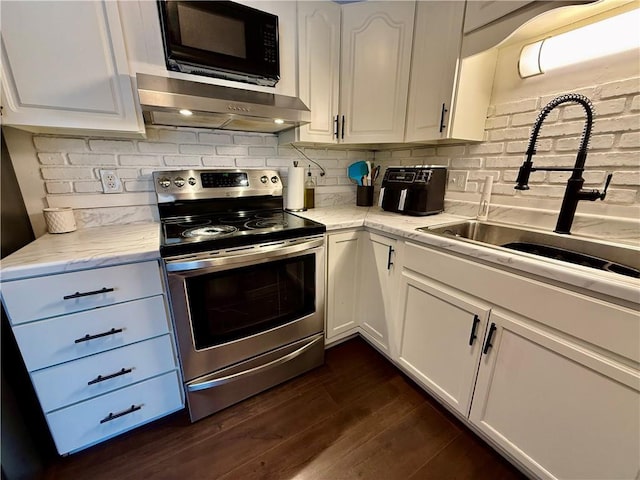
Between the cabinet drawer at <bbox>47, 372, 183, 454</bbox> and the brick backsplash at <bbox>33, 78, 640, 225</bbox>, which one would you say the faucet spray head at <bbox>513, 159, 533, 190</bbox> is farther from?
the cabinet drawer at <bbox>47, 372, 183, 454</bbox>

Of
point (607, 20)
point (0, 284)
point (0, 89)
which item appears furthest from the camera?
point (607, 20)

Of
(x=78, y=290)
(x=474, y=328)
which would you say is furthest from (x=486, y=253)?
(x=78, y=290)

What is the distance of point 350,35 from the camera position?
164cm

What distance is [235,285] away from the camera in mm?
1271

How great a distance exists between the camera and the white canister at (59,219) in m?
1.28

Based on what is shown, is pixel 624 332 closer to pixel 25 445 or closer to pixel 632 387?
pixel 632 387

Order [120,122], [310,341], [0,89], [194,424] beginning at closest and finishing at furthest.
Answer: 1. [0,89]
2. [120,122]
3. [194,424]
4. [310,341]

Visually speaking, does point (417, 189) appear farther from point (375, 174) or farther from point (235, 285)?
point (235, 285)

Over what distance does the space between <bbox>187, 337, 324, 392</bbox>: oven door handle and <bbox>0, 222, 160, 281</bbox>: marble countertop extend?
2.16 ft

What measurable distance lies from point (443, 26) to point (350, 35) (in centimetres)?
55

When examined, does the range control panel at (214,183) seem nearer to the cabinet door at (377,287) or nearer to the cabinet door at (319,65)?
the cabinet door at (319,65)

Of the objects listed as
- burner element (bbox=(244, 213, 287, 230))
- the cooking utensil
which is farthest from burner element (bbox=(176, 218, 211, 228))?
the cooking utensil

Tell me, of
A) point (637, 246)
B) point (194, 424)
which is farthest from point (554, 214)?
point (194, 424)

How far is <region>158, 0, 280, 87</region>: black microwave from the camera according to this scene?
3.96ft
